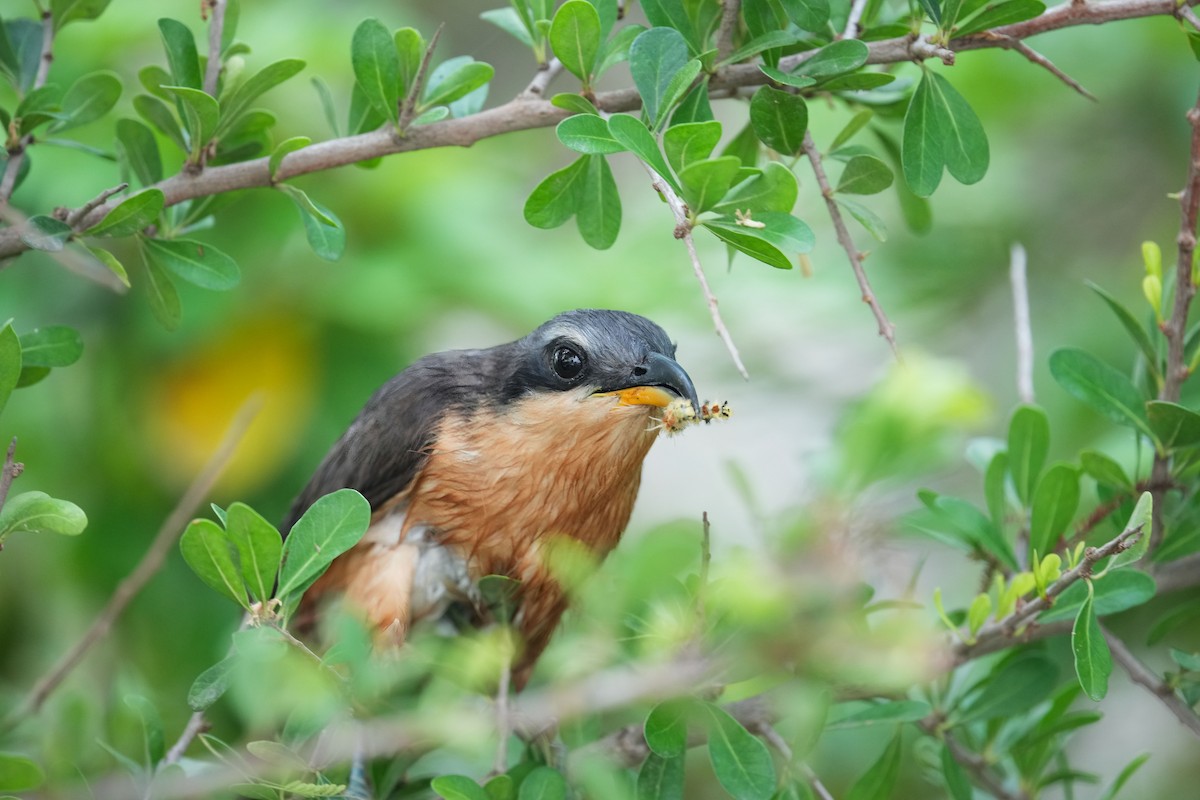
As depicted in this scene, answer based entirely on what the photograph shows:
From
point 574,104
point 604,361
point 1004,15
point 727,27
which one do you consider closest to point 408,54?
point 574,104

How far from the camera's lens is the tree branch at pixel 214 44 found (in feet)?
6.70

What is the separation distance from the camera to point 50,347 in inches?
81.6

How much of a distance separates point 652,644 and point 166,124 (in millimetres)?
1324

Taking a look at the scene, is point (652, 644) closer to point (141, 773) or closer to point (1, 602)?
point (141, 773)

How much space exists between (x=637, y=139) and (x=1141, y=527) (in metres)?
0.93

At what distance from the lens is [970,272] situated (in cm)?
475

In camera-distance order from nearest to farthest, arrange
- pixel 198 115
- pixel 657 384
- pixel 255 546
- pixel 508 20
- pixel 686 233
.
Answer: pixel 686 233
pixel 255 546
pixel 198 115
pixel 508 20
pixel 657 384

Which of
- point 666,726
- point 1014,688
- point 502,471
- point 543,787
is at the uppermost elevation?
point 502,471

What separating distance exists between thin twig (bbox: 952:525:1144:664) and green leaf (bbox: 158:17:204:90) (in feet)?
5.42

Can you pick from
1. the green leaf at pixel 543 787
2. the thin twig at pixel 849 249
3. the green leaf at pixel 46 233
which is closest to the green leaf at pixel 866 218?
the thin twig at pixel 849 249

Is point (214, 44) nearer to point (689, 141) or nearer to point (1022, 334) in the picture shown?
point (689, 141)

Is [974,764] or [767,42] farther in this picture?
[974,764]

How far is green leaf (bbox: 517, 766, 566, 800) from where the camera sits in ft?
6.73

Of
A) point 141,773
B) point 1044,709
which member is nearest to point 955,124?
point 1044,709
